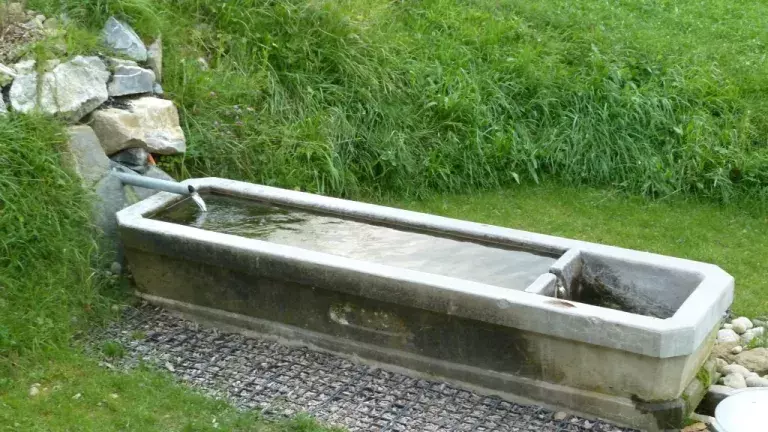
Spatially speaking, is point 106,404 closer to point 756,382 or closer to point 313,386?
point 313,386

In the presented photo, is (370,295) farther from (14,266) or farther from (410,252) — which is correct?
(14,266)

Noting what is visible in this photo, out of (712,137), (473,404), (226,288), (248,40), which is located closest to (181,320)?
(226,288)

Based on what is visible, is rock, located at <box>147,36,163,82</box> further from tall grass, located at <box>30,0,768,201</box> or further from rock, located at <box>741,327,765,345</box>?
rock, located at <box>741,327,765,345</box>

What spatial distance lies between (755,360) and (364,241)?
2.10 metres

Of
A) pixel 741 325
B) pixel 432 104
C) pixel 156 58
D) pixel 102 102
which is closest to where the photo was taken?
pixel 741 325

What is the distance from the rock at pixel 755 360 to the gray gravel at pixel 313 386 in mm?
1062

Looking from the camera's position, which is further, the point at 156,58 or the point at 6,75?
the point at 156,58

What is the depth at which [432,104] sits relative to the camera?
7449 mm

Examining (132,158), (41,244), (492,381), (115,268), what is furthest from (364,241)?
(41,244)

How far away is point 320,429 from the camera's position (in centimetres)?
434

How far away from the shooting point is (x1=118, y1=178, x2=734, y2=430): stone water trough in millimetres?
4285

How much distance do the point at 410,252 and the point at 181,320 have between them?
1.30 meters

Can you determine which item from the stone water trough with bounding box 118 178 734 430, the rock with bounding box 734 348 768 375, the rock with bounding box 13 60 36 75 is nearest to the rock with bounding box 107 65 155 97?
the rock with bounding box 13 60 36 75

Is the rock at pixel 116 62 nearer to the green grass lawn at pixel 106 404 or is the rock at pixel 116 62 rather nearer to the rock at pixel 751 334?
the green grass lawn at pixel 106 404
